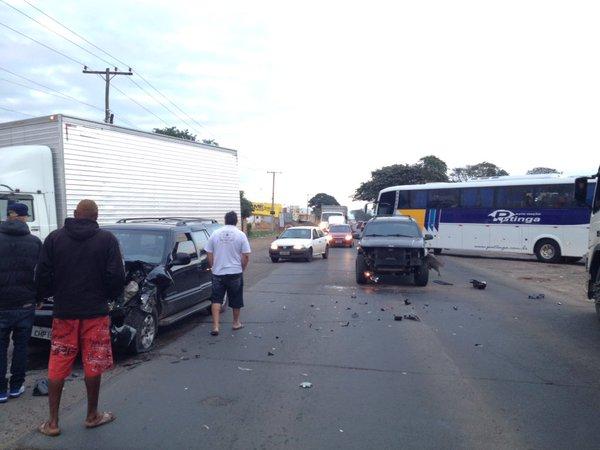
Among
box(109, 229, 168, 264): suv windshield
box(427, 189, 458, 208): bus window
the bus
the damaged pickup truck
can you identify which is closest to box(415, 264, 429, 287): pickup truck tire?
the damaged pickup truck

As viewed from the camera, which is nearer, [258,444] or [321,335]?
[258,444]

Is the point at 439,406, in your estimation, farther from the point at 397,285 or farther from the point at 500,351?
the point at 397,285

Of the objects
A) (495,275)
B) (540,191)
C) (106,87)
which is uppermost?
(106,87)

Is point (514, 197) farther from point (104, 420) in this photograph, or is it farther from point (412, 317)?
point (104, 420)

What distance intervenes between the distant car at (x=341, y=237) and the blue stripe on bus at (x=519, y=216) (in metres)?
8.39

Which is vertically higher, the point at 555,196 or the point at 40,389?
the point at 555,196

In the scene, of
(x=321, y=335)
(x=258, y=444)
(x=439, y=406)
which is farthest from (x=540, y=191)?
(x=258, y=444)

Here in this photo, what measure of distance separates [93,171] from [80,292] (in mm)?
10846

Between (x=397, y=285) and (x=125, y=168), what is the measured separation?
8.60 m

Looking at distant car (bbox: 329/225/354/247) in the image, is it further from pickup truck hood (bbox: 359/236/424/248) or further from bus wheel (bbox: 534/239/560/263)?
pickup truck hood (bbox: 359/236/424/248)

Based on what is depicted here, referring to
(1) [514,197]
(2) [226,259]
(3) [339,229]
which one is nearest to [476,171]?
(3) [339,229]

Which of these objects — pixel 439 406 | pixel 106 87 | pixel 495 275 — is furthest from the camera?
pixel 106 87

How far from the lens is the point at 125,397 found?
5152 millimetres

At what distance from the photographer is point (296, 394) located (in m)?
5.27
